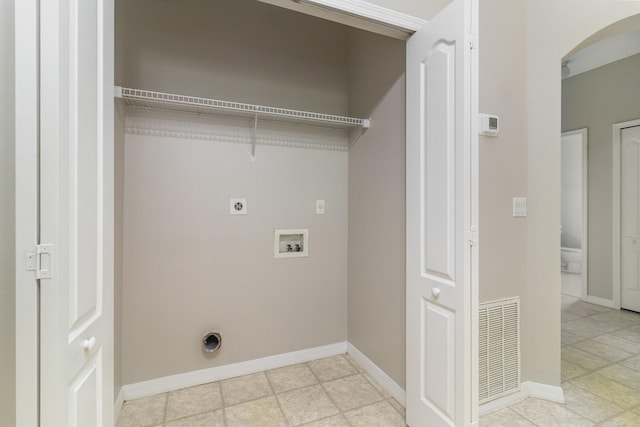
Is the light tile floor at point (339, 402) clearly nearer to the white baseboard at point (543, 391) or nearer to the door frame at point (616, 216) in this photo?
the white baseboard at point (543, 391)

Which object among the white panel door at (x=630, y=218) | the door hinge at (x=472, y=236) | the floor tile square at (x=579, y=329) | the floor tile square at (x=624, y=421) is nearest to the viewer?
the door hinge at (x=472, y=236)

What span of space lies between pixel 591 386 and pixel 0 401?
3195 millimetres

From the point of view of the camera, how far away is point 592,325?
321cm

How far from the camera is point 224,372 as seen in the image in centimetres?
224

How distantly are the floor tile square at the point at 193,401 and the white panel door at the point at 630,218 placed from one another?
15.6 ft

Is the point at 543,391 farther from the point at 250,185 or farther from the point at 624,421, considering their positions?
the point at 250,185

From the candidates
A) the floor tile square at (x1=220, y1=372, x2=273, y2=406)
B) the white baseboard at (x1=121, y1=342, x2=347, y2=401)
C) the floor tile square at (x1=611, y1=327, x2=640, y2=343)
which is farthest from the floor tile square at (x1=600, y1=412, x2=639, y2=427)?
the floor tile square at (x1=220, y1=372, x2=273, y2=406)

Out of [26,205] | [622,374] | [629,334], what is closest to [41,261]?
[26,205]

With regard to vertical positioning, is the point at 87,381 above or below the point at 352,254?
below

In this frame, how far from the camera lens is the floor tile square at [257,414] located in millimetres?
1781

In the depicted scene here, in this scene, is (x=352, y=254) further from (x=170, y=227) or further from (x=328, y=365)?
(x=170, y=227)

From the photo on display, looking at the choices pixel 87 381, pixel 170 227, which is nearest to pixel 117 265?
pixel 170 227

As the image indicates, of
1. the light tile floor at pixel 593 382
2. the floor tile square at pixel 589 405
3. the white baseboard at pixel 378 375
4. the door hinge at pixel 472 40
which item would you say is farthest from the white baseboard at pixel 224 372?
the door hinge at pixel 472 40

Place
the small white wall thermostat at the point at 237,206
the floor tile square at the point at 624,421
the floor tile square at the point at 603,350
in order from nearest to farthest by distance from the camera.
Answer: the floor tile square at the point at 624,421 < the small white wall thermostat at the point at 237,206 < the floor tile square at the point at 603,350
